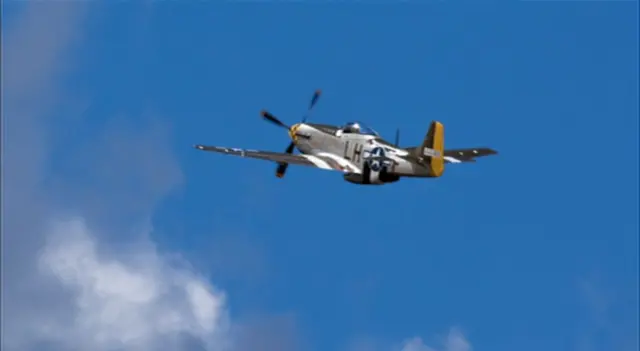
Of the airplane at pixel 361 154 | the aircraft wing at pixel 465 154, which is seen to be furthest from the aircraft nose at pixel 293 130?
the aircraft wing at pixel 465 154

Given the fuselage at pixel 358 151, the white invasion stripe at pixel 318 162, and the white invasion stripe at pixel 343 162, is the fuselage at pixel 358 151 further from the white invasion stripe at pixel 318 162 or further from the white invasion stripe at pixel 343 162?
the white invasion stripe at pixel 318 162

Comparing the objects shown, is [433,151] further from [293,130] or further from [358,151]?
[293,130]

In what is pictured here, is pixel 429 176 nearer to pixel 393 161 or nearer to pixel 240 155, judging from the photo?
pixel 393 161

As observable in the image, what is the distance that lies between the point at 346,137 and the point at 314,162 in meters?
3.20

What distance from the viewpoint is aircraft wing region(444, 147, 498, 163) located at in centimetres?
15488

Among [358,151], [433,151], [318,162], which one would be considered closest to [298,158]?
[318,162]

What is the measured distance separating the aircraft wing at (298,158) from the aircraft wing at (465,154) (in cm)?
806

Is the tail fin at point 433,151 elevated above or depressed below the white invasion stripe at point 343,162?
below

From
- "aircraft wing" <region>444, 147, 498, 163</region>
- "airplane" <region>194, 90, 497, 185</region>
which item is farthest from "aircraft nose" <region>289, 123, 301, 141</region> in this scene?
"aircraft wing" <region>444, 147, 498, 163</region>

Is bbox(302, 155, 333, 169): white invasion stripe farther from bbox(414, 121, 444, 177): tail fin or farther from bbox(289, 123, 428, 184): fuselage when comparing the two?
bbox(414, 121, 444, 177): tail fin

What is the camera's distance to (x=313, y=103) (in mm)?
161875

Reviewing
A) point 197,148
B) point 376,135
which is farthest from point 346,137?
point 197,148

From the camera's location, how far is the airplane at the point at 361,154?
147250 mm

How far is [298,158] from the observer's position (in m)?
154
